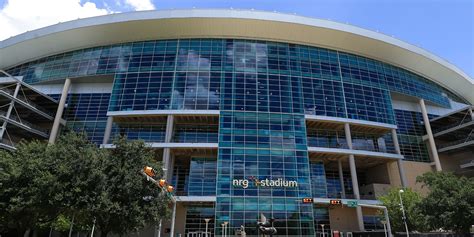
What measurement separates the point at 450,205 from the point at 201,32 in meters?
42.6

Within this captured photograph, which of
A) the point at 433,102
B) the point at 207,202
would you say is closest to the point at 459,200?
the point at 207,202

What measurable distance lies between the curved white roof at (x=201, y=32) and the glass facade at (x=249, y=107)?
144 cm

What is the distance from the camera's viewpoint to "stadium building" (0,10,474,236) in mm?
45656

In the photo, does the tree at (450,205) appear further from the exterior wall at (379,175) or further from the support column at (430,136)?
the support column at (430,136)

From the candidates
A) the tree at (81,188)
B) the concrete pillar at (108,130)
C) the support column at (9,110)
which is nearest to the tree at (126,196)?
the tree at (81,188)

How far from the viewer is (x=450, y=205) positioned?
31.2m

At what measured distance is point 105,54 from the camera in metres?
56.7

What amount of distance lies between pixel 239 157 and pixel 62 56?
38833 millimetres

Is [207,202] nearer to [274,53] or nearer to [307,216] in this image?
[307,216]

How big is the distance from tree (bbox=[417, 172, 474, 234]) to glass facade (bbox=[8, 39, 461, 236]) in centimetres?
1471

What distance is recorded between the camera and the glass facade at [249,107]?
145 feet

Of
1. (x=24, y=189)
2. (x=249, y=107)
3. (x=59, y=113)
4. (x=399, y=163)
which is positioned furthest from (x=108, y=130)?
(x=399, y=163)

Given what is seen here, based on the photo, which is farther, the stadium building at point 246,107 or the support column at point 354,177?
the support column at point 354,177

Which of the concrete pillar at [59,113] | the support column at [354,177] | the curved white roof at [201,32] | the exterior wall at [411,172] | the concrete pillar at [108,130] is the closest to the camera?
the support column at [354,177]
